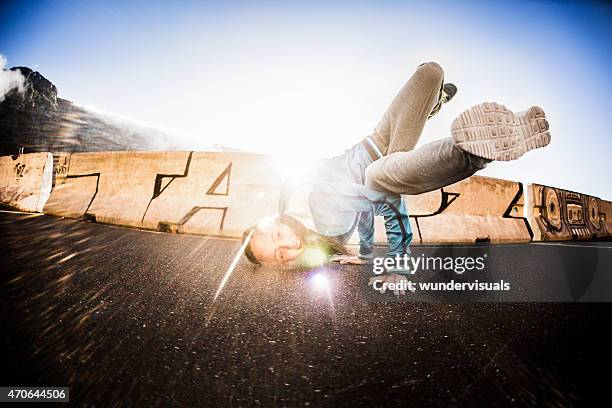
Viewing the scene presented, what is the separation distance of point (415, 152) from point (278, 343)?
3.98 feet

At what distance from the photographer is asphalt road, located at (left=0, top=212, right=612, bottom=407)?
82 cm

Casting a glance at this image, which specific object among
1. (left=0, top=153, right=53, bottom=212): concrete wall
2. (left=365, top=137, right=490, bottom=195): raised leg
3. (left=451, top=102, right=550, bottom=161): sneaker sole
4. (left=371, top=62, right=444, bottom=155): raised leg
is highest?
(left=371, top=62, right=444, bottom=155): raised leg

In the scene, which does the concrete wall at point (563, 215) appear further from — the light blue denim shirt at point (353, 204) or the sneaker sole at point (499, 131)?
the sneaker sole at point (499, 131)

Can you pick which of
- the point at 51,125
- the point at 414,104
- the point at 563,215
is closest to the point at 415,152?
the point at 414,104

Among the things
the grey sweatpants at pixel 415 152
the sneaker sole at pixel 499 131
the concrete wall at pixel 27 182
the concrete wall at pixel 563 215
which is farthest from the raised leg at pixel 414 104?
the concrete wall at pixel 27 182

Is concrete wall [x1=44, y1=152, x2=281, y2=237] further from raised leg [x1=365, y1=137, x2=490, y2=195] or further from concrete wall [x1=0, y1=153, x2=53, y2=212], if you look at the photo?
raised leg [x1=365, y1=137, x2=490, y2=195]

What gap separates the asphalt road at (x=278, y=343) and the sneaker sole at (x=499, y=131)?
90cm

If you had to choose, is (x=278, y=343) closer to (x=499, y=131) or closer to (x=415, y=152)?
(x=415, y=152)

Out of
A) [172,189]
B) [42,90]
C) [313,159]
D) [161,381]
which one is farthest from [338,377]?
[42,90]

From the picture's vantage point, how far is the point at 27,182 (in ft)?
19.8

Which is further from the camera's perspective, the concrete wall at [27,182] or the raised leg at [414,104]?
the concrete wall at [27,182]

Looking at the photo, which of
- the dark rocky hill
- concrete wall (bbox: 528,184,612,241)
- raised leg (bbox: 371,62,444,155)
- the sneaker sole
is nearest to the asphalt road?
the sneaker sole

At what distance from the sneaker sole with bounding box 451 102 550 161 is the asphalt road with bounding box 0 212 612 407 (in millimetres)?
898

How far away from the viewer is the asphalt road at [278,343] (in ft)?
2.69
